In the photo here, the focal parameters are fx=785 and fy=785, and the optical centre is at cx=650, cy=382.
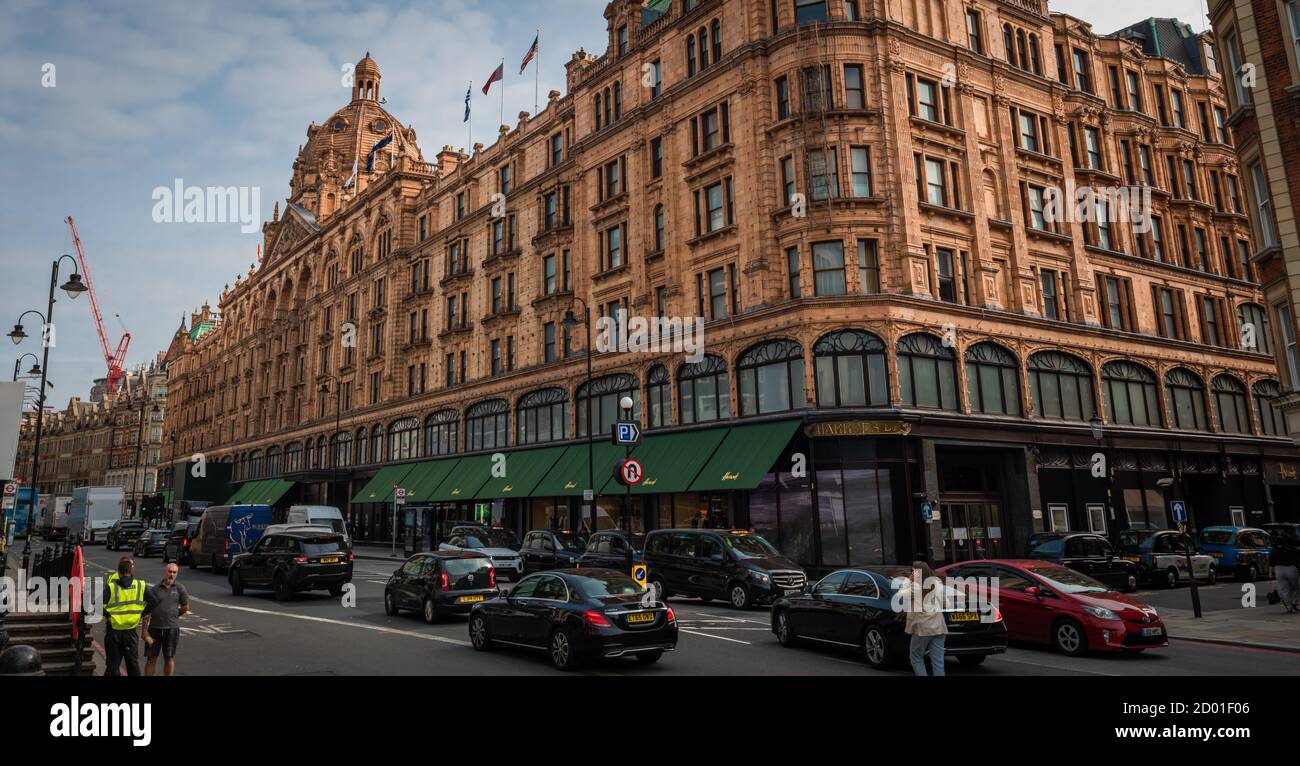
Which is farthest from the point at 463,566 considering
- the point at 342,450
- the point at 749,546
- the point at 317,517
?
the point at 342,450

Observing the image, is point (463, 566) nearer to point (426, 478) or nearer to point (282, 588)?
point (282, 588)

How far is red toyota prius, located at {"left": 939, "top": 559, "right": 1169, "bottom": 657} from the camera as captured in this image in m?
13.2

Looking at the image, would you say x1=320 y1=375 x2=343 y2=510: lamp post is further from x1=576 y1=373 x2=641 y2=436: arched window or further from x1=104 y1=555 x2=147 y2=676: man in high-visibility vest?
x1=104 y1=555 x2=147 y2=676: man in high-visibility vest

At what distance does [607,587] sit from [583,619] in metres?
0.87

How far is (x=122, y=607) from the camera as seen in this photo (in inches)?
410

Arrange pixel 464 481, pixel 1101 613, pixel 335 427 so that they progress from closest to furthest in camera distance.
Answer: pixel 1101 613 < pixel 464 481 < pixel 335 427

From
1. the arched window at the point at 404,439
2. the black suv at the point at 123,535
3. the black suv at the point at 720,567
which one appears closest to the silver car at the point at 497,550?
the black suv at the point at 720,567

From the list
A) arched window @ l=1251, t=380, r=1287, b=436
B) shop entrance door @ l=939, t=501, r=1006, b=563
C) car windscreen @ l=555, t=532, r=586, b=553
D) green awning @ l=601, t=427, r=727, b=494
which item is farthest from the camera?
arched window @ l=1251, t=380, r=1287, b=436

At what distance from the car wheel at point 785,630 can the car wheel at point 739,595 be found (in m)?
5.47

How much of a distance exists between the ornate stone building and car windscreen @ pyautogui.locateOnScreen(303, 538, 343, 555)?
1058 centimetres

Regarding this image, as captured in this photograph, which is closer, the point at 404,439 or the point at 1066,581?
the point at 1066,581

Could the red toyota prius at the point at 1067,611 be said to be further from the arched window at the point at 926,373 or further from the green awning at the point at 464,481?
the green awning at the point at 464,481

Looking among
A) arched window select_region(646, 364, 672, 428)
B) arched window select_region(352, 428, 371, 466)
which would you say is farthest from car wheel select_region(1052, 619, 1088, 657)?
arched window select_region(352, 428, 371, 466)

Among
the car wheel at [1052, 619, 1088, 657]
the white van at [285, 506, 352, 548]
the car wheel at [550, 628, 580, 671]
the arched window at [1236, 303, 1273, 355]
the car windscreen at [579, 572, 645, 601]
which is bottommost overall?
the car wheel at [1052, 619, 1088, 657]
